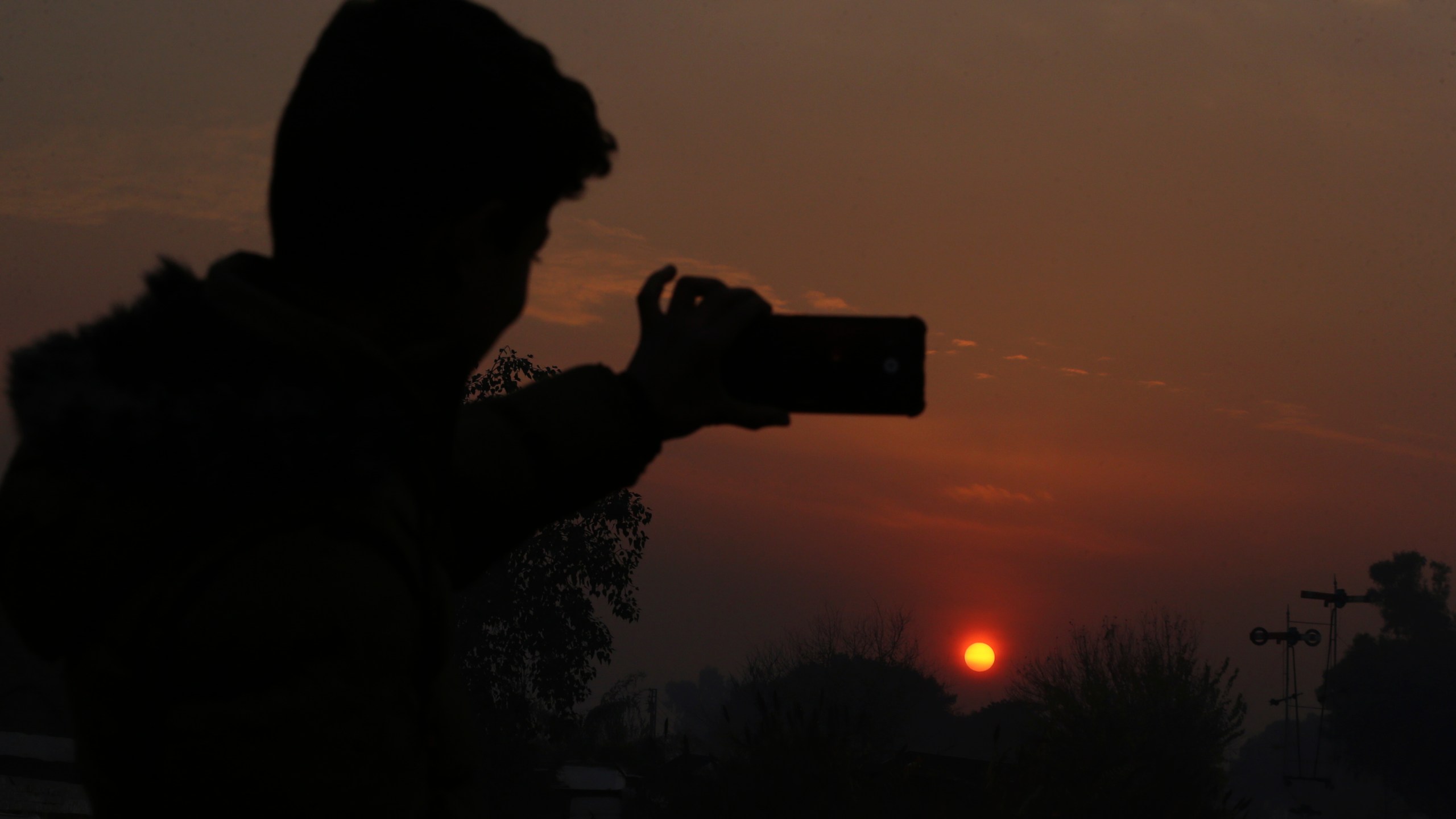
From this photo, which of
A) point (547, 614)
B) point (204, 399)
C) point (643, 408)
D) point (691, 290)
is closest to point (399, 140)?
point (204, 399)

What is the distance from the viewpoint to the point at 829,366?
6.51 ft

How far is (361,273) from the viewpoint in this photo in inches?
57.0

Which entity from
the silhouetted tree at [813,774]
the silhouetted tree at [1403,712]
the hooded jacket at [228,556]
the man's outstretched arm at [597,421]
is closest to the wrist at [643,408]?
the man's outstretched arm at [597,421]

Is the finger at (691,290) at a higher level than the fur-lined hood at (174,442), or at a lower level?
higher

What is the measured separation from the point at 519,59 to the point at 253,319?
486 millimetres

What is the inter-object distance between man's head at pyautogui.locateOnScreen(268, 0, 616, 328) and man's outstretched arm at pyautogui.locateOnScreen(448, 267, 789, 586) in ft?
1.71

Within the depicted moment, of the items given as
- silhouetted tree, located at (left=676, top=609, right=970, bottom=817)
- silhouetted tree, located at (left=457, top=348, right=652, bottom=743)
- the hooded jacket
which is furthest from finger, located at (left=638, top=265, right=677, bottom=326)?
silhouetted tree, located at (left=457, top=348, right=652, bottom=743)

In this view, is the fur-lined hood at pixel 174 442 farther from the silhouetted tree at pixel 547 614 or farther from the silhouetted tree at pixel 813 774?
the silhouetted tree at pixel 547 614

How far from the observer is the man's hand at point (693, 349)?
2010 millimetres

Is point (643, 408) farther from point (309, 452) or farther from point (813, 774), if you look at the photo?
point (813, 774)

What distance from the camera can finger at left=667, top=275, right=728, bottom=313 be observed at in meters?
2.04

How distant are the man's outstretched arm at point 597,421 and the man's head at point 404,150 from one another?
20.6 inches

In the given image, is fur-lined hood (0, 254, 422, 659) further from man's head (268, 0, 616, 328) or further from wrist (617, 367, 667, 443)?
wrist (617, 367, 667, 443)

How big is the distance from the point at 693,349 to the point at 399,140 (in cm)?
70
